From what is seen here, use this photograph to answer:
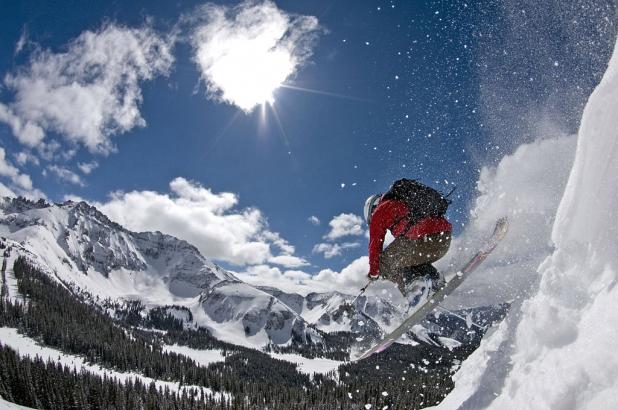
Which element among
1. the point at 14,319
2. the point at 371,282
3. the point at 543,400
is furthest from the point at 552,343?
the point at 14,319

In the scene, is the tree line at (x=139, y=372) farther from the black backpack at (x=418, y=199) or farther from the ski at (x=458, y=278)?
the black backpack at (x=418, y=199)

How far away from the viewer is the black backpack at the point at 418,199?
328 inches

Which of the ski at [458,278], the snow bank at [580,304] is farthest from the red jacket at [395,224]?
the snow bank at [580,304]

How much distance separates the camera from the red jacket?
27.2ft

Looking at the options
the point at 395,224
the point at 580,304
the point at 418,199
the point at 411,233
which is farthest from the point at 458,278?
the point at 580,304

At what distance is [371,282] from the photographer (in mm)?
10000

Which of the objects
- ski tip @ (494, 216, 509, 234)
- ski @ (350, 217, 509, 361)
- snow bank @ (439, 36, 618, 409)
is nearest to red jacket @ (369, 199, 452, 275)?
ski @ (350, 217, 509, 361)

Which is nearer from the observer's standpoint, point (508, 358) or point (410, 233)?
point (508, 358)

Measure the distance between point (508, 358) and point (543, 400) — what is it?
172cm

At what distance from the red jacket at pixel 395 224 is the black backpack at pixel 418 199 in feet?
0.28

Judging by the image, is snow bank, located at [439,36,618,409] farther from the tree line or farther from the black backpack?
the tree line

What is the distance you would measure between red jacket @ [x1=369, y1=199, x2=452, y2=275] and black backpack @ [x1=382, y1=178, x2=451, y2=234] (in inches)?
3.3

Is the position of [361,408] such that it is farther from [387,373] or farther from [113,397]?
[387,373]

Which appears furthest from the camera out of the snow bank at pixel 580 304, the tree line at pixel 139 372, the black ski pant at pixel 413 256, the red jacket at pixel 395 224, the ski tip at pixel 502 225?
the tree line at pixel 139 372
